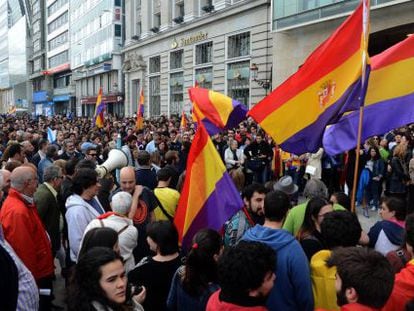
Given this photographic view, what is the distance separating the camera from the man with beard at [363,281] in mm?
2160

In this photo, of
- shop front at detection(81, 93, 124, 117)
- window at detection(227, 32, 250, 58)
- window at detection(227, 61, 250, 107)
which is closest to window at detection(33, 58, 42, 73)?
shop front at detection(81, 93, 124, 117)

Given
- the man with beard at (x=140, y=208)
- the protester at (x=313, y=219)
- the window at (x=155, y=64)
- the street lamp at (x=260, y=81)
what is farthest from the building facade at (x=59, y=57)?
the protester at (x=313, y=219)

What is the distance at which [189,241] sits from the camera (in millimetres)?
3902

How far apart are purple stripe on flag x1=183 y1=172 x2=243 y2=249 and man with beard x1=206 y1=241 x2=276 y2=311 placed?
53.8 inches

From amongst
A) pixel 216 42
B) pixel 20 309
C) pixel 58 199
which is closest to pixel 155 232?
pixel 20 309

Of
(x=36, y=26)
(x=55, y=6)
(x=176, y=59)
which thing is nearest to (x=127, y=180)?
(x=176, y=59)

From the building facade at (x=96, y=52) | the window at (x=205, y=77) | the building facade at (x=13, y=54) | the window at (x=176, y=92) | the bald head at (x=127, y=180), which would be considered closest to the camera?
the bald head at (x=127, y=180)

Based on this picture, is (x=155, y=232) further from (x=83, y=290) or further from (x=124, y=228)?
(x=83, y=290)

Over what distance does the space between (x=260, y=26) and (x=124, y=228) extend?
22.0 metres

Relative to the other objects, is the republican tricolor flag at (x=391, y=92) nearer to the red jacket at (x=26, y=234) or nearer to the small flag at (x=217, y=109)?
the small flag at (x=217, y=109)

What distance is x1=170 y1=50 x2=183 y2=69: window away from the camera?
1307 inches

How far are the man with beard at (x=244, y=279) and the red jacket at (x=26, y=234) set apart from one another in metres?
2.01

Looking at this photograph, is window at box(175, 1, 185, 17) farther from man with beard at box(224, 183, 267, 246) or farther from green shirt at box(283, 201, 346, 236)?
green shirt at box(283, 201, 346, 236)

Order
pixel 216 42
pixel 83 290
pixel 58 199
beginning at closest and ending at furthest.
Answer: pixel 83 290 → pixel 58 199 → pixel 216 42
